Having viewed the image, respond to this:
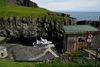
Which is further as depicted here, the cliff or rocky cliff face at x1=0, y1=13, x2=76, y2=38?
the cliff

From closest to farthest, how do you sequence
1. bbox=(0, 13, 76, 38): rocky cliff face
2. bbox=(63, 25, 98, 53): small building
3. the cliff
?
bbox=(63, 25, 98, 53): small building < bbox=(0, 13, 76, 38): rocky cliff face < the cliff

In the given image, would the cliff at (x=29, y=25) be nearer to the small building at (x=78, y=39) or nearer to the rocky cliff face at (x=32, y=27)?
the rocky cliff face at (x=32, y=27)

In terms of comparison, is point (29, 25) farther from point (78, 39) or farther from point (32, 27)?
point (78, 39)

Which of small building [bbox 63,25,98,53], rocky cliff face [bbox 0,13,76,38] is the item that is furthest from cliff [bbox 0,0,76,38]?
small building [bbox 63,25,98,53]

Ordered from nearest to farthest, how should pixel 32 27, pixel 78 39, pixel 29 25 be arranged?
1. pixel 78 39
2. pixel 29 25
3. pixel 32 27

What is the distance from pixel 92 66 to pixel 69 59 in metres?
3.22

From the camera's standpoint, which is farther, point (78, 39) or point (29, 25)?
point (29, 25)

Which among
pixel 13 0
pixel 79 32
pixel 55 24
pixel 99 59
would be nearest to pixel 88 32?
pixel 79 32

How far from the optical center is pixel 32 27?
81.2 m

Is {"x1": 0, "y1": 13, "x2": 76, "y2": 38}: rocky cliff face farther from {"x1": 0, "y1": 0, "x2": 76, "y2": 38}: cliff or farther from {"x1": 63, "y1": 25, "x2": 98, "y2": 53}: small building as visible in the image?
{"x1": 63, "y1": 25, "x2": 98, "y2": 53}: small building

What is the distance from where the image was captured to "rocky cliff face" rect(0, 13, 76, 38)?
253 ft

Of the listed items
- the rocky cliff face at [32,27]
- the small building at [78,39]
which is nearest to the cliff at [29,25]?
the rocky cliff face at [32,27]

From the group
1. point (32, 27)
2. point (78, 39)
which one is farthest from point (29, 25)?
point (78, 39)

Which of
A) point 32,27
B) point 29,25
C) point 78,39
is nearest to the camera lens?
point 78,39
